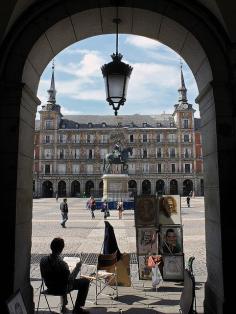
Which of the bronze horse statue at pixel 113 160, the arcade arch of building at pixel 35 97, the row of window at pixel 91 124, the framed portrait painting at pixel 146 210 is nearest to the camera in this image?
the arcade arch of building at pixel 35 97

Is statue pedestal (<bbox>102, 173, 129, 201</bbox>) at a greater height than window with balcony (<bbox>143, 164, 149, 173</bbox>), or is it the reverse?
window with balcony (<bbox>143, 164, 149, 173</bbox>)

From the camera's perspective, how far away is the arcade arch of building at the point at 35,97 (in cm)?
473

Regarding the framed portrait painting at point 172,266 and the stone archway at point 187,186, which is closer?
the framed portrait painting at point 172,266

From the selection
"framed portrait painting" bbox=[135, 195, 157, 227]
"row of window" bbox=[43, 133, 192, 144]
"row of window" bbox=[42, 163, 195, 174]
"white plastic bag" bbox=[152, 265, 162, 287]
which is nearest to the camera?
"white plastic bag" bbox=[152, 265, 162, 287]

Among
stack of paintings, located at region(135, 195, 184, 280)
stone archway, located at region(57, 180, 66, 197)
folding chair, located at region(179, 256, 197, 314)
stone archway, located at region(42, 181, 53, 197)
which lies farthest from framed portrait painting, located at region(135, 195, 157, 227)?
stone archway, located at region(42, 181, 53, 197)

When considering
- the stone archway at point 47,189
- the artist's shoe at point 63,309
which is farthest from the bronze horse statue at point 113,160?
the stone archway at point 47,189

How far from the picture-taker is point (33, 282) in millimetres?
7363

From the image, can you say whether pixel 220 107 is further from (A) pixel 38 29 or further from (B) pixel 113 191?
(B) pixel 113 191

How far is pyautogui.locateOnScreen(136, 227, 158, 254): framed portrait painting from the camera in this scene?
23.5ft

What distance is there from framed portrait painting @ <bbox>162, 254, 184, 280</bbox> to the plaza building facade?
69799 mm

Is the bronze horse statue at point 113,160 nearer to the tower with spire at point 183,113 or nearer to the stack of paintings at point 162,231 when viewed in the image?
the stack of paintings at point 162,231

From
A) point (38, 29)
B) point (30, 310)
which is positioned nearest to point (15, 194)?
point (30, 310)

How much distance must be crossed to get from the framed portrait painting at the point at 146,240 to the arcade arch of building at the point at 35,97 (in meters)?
1.86

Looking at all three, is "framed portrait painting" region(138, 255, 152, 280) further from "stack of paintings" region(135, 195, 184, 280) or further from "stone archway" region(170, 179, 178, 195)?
"stone archway" region(170, 179, 178, 195)
